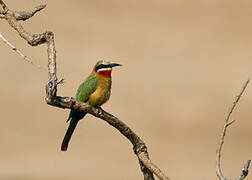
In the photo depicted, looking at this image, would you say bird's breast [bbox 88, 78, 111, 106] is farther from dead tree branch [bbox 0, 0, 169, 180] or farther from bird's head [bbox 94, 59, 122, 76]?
dead tree branch [bbox 0, 0, 169, 180]

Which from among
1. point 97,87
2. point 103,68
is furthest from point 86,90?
point 103,68

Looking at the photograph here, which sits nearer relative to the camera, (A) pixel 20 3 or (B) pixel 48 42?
(B) pixel 48 42

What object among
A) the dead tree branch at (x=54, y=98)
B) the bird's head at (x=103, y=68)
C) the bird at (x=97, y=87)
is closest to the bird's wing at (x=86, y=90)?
the bird at (x=97, y=87)

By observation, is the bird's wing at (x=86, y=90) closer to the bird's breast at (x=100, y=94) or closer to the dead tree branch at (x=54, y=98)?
the bird's breast at (x=100, y=94)

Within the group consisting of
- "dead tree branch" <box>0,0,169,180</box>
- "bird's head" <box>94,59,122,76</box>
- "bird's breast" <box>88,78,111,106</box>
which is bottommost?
"dead tree branch" <box>0,0,169,180</box>

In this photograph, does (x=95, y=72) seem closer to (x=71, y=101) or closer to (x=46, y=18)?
(x=71, y=101)

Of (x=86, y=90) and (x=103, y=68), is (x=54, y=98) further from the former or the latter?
(x=103, y=68)

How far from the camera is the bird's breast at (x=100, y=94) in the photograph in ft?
15.3

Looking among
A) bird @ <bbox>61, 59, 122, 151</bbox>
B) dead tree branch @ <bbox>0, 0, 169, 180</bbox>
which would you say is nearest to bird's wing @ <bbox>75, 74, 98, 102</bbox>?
bird @ <bbox>61, 59, 122, 151</bbox>

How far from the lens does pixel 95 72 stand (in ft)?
15.8

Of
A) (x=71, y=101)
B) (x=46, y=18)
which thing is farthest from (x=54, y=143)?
(x=71, y=101)

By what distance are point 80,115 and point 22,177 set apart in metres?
5.90

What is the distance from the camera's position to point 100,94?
466 centimetres

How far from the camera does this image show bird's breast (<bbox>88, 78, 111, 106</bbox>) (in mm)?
4652
